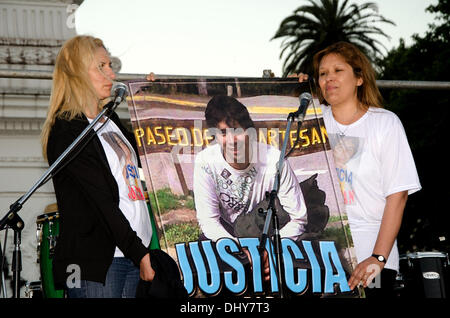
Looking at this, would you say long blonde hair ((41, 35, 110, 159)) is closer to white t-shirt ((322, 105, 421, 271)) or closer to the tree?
white t-shirt ((322, 105, 421, 271))

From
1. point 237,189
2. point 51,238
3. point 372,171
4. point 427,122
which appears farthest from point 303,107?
point 427,122

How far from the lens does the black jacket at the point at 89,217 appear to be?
140 inches

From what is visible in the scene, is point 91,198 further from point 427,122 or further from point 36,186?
point 427,122

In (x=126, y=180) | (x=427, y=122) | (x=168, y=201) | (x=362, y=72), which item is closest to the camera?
(x=126, y=180)

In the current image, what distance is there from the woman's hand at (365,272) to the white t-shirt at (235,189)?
0.43m

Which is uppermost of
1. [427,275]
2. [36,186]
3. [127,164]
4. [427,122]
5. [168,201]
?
[427,122]

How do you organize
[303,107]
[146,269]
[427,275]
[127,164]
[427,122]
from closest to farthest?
[146,269] → [127,164] → [303,107] → [427,275] → [427,122]

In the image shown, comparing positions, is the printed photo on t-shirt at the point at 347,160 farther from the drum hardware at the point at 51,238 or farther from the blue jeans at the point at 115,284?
the drum hardware at the point at 51,238

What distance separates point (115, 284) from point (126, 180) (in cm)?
55

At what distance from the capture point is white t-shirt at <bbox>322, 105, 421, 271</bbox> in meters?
4.07

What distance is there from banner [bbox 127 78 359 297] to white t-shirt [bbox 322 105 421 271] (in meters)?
0.08

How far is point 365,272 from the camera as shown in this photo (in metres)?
3.97

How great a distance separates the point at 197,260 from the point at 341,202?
92 cm

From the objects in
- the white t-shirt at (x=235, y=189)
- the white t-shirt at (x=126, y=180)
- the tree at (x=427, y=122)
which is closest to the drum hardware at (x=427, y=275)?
the white t-shirt at (x=235, y=189)
